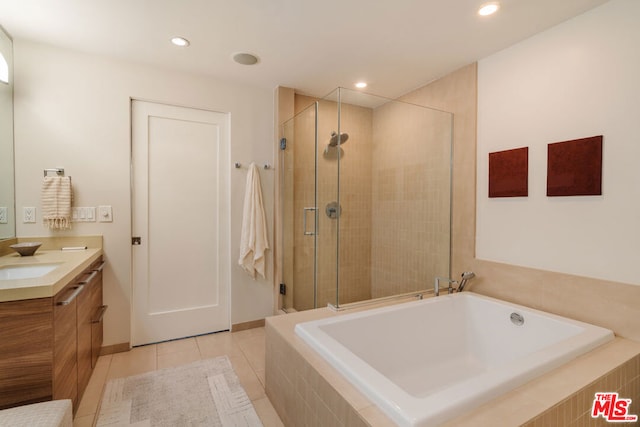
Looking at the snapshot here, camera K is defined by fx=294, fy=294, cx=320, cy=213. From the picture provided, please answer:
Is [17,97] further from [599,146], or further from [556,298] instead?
[556,298]

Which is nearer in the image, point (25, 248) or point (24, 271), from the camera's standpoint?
point (24, 271)

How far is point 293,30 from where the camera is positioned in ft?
6.54

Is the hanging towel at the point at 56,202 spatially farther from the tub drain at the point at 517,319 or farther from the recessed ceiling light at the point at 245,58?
the tub drain at the point at 517,319

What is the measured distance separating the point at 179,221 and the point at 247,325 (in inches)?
47.7

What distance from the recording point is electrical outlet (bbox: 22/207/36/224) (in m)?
2.14

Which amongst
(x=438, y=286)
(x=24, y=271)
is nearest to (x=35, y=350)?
(x=24, y=271)

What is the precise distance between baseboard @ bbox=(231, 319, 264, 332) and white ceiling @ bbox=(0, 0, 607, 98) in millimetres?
2372

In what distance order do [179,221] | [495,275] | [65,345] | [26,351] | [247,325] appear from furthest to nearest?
1. [247,325]
2. [179,221]
3. [495,275]
4. [65,345]
5. [26,351]

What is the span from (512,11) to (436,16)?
43 centimetres

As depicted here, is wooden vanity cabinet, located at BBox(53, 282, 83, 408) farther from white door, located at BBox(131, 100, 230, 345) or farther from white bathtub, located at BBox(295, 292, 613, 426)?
white bathtub, located at BBox(295, 292, 613, 426)

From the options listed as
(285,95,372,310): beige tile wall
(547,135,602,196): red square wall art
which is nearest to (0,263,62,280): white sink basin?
(285,95,372,310): beige tile wall

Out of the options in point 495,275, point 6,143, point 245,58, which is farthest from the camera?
point 245,58

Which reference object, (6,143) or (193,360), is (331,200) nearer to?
(193,360)

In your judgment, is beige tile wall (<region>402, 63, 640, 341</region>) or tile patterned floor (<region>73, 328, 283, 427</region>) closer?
beige tile wall (<region>402, 63, 640, 341</region>)
